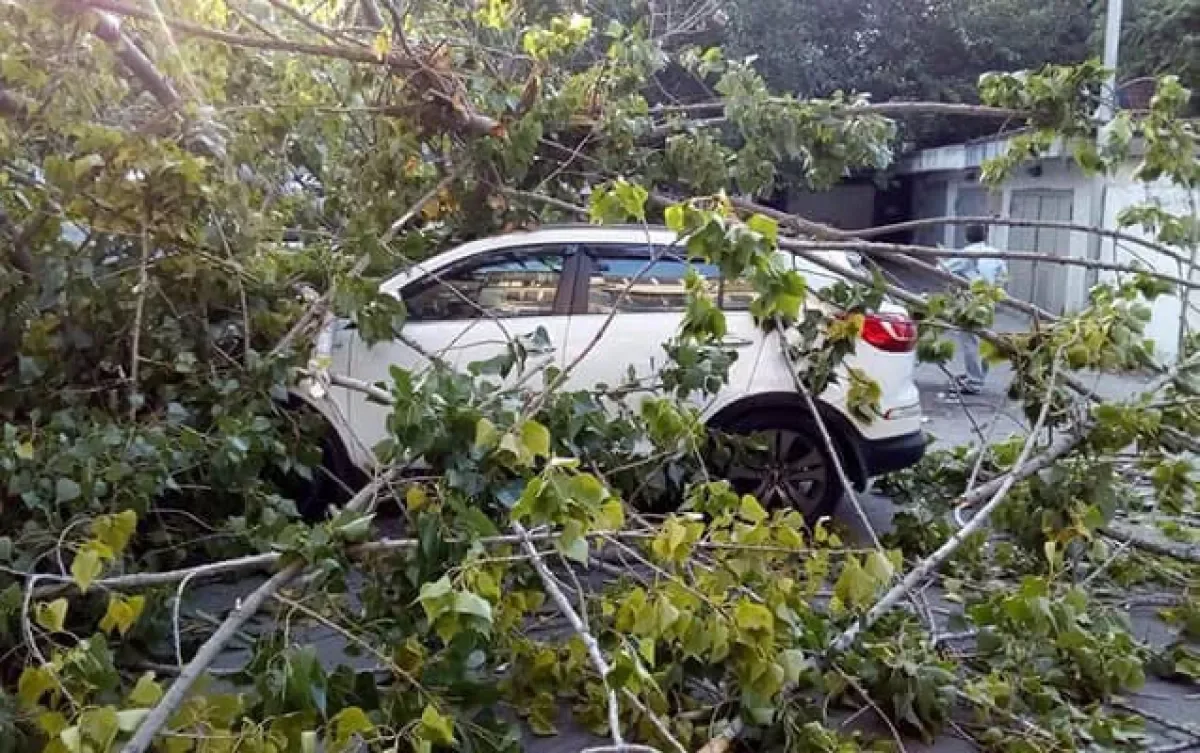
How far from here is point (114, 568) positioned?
3.20 m

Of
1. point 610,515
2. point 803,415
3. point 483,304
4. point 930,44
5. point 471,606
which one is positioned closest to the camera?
point 471,606

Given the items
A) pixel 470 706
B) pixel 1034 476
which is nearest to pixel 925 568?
pixel 1034 476

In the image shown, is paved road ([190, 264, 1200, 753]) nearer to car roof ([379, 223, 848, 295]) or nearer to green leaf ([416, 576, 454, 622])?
green leaf ([416, 576, 454, 622])

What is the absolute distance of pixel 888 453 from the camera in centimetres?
614

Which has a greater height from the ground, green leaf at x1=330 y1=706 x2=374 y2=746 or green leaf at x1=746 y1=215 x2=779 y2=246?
green leaf at x1=746 y1=215 x2=779 y2=246

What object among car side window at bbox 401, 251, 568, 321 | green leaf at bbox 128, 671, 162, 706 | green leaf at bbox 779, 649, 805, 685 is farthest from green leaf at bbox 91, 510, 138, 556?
car side window at bbox 401, 251, 568, 321

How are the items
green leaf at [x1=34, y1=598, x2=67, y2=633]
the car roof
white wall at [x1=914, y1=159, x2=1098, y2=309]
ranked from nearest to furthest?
1. green leaf at [x1=34, y1=598, x2=67, y2=633]
2. the car roof
3. white wall at [x1=914, y1=159, x2=1098, y2=309]

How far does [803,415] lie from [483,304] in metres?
1.71

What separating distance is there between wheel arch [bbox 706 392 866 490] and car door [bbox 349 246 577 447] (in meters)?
0.92

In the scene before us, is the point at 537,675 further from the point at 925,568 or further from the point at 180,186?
the point at 180,186

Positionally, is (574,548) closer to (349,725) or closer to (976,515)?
(349,725)

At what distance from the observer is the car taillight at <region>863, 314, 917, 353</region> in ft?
19.7

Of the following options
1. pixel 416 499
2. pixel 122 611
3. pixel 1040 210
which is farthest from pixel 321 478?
pixel 1040 210

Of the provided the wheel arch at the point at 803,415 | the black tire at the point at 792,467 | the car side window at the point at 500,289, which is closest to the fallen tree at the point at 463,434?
the car side window at the point at 500,289
